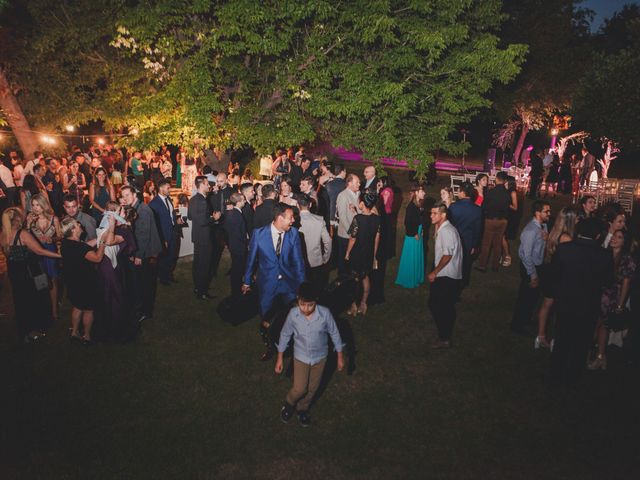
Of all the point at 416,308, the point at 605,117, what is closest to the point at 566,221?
the point at 416,308

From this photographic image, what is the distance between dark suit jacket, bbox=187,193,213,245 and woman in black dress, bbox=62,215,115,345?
1.98 m

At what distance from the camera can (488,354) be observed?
6.33 m

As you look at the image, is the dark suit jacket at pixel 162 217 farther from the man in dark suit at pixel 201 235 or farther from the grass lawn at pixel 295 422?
the grass lawn at pixel 295 422

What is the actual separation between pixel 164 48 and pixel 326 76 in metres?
3.71

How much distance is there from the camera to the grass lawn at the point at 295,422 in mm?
4297

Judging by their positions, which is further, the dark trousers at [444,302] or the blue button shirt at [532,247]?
the blue button shirt at [532,247]

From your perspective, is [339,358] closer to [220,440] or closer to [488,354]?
[220,440]

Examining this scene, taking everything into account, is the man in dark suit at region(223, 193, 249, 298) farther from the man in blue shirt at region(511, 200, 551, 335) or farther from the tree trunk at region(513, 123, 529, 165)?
the tree trunk at region(513, 123, 529, 165)

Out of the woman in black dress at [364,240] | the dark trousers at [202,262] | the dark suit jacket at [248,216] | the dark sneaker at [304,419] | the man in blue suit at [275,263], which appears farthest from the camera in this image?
the dark suit jacket at [248,216]

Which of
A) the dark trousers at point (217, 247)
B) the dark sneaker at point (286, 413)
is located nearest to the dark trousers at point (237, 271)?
the dark trousers at point (217, 247)

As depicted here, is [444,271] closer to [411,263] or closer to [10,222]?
[411,263]

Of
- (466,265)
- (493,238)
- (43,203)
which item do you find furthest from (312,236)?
(493,238)

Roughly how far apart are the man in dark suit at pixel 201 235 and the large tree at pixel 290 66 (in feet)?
9.81

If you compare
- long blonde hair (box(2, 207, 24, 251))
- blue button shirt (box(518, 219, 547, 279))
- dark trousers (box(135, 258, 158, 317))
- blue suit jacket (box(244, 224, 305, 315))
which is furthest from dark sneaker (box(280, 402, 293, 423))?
long blonde hair (box(2, 207, 24, 251))
